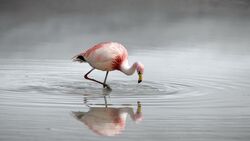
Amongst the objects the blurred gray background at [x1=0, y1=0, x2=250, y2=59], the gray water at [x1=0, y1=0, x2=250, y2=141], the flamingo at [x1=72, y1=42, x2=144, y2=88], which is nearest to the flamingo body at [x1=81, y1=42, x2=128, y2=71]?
the flamingo at [x1=72, y1=42, x2=144, y2=88]

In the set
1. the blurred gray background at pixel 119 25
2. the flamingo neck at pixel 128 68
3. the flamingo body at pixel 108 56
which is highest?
the flamingo body at pixel 108 56

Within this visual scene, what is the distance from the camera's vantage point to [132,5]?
27734mm

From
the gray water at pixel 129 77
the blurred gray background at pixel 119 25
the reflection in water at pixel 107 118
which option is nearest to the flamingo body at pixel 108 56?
the gray water at pixel 129 77

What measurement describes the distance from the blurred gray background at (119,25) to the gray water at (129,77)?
0.03 m

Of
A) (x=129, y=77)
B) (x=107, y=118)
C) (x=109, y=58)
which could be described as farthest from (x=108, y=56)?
(x=107, y=118)

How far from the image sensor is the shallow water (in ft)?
33.0

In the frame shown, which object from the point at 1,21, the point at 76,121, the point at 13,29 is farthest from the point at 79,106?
the point at 1,21

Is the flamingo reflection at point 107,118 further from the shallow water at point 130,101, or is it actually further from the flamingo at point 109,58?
the flamingo at point 109,58

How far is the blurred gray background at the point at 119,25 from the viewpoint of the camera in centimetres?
1917

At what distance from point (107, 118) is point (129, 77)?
398cm

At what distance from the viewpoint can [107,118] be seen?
10.9 meters

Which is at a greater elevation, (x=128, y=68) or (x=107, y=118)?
(x=128, y=68)

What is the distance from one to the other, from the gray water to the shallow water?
0.6 inches

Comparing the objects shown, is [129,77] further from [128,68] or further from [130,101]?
[130,101]
